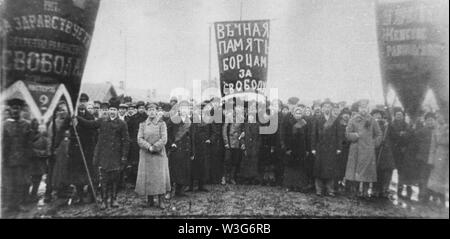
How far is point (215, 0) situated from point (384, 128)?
3.40 meters

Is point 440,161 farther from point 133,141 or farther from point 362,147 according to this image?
point 133,141

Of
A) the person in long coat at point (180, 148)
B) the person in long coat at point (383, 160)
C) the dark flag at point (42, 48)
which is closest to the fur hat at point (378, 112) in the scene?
the person in long coat at point (383, 160)

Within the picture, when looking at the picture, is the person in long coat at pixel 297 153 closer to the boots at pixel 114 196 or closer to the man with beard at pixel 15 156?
the boots at pixel 114 196

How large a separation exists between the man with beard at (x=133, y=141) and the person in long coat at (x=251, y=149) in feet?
5.86

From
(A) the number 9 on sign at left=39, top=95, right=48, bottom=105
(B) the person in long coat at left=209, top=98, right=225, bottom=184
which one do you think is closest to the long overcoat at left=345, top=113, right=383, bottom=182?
(B) the person in long coat at left=209, top=98, right=225, bottom=184

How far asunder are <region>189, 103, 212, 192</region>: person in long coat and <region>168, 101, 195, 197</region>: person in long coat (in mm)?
209

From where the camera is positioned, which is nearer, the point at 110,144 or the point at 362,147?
the point at 110,144

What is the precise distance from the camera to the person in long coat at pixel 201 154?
526 centimetres

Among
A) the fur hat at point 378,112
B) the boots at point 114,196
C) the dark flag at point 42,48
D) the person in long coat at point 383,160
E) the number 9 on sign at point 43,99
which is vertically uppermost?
the dark flag at point 42,48

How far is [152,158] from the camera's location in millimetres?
4488

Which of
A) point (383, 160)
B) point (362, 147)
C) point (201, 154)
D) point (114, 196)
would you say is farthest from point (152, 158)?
point (383, 160)

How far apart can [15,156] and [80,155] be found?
32.3 inches
